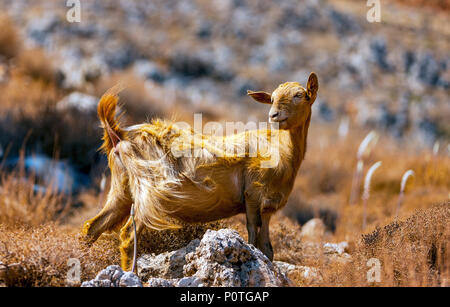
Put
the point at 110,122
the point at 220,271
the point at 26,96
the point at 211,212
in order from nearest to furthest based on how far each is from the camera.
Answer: the point at 220,271, the point at 211,212, the point at 110,122, the point at 26,96

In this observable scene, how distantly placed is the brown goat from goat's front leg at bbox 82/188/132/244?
0.02 meters

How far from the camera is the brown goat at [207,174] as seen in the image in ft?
12.5

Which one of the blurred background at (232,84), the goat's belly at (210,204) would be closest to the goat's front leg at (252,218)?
the goat's belly at (210,204)

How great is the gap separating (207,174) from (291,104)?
852mm

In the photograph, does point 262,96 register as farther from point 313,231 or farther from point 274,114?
point 313,231

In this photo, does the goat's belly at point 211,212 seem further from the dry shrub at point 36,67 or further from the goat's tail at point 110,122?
the dry shrub at point 36,67

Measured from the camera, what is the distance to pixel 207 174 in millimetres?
3836

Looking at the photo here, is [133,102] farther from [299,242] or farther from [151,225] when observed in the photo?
[151,225]

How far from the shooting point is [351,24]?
87.8ft

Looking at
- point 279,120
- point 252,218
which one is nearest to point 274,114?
point 279,120

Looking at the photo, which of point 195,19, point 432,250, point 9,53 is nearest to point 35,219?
point 432,250

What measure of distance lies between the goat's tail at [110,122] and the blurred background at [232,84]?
36.6 inches
